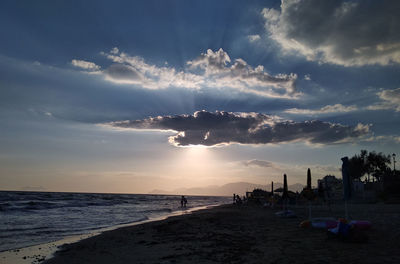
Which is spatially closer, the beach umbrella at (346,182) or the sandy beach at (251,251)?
the sandy beach at (251,251)

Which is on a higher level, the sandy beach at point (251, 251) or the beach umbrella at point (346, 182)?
the beach umbrella at point (346, 182)

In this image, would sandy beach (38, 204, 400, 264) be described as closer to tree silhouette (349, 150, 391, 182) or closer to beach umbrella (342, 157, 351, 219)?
beach umbrella (342, 157, 351, 219)

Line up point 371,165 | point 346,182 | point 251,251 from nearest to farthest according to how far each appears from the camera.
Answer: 1. point 251,251
2. point 346,182
3. point 371,165

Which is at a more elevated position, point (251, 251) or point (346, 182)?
point (346, 182)

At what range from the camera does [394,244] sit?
29.2 feet

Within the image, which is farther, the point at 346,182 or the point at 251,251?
the point at 346,182

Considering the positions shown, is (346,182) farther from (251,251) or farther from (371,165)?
(371,165)

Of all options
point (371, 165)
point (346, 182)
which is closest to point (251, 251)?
point (346, 182)

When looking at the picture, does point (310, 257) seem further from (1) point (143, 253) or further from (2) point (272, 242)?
(1) point (143, 253)

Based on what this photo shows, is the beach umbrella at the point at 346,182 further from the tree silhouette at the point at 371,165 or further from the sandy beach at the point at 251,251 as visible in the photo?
the tree silhouette at the point at 371,165

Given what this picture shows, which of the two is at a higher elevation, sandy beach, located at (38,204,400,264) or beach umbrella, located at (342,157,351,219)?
beach umbrella, located at (342,157,351,219)

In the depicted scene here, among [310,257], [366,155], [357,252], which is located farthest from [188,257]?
[366,155]

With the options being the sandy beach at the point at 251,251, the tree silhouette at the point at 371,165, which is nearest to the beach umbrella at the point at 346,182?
the sandy beach at the point at 251,251

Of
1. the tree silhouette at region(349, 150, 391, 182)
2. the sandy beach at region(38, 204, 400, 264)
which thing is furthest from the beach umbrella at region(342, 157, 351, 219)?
the tree silhouette at region(349, 150, 391, 182)
